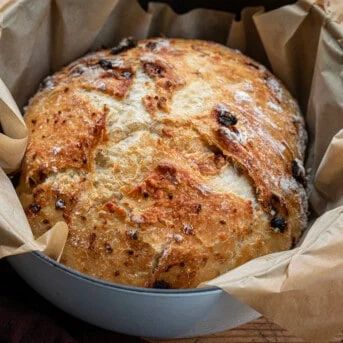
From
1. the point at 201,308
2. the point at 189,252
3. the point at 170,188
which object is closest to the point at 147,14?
the point at 170,188

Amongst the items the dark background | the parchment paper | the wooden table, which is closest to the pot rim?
the parchment paper

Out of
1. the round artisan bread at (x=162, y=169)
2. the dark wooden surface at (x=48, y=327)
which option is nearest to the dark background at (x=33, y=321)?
the dark wooden surface at (x=48, y=327)

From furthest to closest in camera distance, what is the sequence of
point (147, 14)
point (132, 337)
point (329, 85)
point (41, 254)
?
point (147, 14), point (329, 85), point (132, 337), point (41, 254)

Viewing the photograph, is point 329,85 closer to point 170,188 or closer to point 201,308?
point 170,188

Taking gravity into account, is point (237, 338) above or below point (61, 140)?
below

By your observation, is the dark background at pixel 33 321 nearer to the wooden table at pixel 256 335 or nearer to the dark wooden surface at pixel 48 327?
A: the dark wooden surface at pixel 48 327

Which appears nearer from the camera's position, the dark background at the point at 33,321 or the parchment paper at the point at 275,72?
the parchment paper at the point at 275,72
